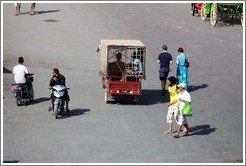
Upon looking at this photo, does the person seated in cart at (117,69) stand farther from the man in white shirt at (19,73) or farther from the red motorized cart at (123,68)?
the man in white shirt at (19,73)

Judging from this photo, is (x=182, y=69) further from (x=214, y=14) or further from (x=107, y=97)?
(x=214, y=14)

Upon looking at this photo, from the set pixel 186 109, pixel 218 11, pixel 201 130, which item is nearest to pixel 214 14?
pixel 218 11

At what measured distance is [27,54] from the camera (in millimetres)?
28781

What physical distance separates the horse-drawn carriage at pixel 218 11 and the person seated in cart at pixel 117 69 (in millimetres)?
14064

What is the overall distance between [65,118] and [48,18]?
18.2 m

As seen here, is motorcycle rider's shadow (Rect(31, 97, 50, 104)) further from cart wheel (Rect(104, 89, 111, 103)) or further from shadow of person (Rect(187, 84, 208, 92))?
shadow of person (Rect(187, 84, 208, 92))

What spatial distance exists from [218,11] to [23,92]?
1691 cm

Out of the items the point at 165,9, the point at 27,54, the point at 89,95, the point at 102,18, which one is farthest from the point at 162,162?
the point at 165,9

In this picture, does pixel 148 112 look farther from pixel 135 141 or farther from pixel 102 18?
pixel 102 18

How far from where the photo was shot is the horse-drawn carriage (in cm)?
3478

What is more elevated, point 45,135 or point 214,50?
point 214,50

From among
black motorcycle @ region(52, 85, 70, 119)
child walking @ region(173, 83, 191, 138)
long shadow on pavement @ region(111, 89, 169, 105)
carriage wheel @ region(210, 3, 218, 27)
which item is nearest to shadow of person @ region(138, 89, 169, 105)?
long shadow on pavement @ region(111, 89, 169, 105)

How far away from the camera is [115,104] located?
2147 cm

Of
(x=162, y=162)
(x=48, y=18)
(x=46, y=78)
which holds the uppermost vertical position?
(x=48, y=18)
